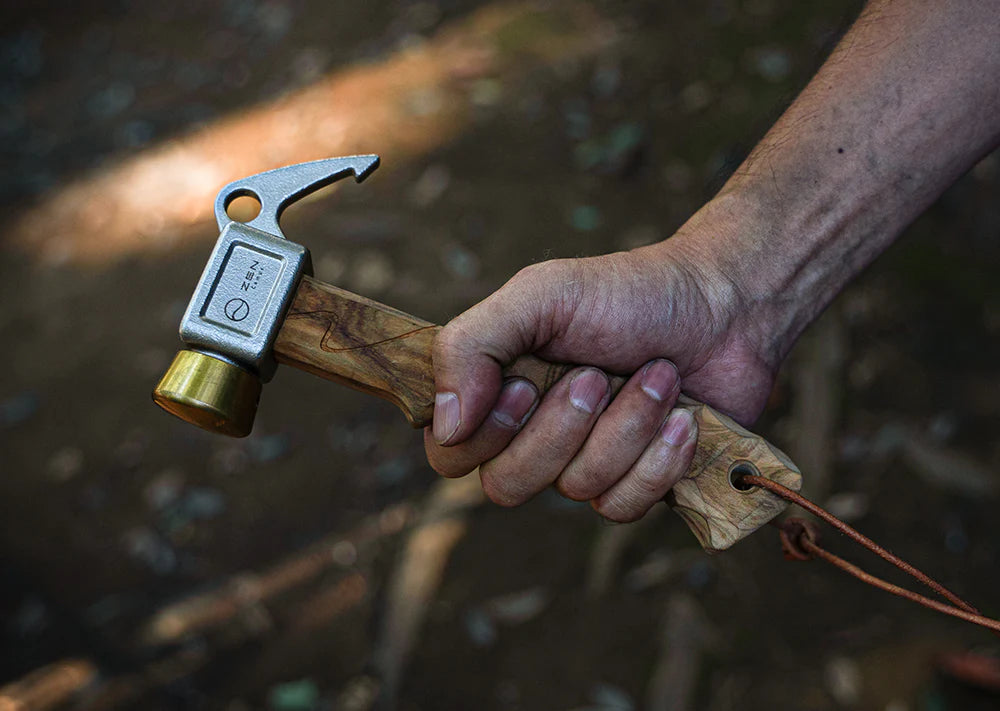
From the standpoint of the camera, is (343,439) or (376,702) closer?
(376,702)

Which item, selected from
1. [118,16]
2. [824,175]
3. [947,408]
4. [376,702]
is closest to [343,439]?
[376,702]

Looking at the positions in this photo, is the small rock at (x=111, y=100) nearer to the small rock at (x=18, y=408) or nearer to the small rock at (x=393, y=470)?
the small rock at (x=18, y=408)

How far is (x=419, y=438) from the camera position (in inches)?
129

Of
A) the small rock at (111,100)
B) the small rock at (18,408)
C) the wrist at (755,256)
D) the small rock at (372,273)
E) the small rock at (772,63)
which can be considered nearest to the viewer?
the wrist at (755,256)

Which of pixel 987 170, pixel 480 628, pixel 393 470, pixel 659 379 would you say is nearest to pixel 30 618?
pixel 393 470

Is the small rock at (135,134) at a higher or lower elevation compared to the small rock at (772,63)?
higher

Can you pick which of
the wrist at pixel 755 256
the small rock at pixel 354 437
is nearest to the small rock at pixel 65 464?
the small rock at pixel 354 437

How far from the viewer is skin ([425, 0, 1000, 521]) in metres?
1.64

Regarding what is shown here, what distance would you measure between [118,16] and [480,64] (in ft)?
10.2

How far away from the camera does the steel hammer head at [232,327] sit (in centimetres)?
147

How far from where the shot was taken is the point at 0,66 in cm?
572

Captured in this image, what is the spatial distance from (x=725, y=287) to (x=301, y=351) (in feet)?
3.27

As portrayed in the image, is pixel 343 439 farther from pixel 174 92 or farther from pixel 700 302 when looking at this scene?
pixel 174 92

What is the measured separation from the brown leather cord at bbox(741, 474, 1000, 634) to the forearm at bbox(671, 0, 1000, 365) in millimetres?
Answer: 445
